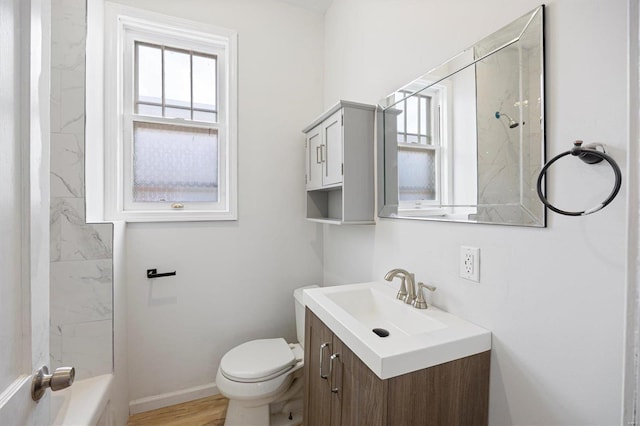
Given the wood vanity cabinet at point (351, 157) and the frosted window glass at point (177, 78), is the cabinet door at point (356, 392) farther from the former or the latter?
the frosted window glass at point (177, 78)

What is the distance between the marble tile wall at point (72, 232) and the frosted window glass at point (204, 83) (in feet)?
2.20

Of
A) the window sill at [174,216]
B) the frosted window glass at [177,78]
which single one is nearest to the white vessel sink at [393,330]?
the window sill at [174,216]

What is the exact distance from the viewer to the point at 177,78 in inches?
78.1

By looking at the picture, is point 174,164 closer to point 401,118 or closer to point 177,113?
point 177,113

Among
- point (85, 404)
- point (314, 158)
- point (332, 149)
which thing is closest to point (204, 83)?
point (314, 158)

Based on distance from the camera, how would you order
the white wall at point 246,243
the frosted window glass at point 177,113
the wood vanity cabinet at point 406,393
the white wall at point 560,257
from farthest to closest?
1. the frosted window glass at point 177,113
2. the white wall at point 246,243
3. the wood vanity cabinet at point 406,393
4. the white wall at point 560,257

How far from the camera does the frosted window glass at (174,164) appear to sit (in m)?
1.87

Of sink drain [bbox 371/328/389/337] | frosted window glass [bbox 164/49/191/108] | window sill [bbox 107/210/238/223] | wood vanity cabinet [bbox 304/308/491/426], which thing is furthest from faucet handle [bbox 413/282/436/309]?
frosted window glass [bbox 164/49/191/108]

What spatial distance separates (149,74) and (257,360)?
1.95 metres

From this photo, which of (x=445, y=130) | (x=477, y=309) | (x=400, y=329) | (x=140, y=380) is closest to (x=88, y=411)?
(x=140, y=380)

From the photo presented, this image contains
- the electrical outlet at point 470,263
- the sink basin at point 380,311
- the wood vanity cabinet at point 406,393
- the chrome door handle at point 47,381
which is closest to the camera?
the chrome door handle at point 47,381

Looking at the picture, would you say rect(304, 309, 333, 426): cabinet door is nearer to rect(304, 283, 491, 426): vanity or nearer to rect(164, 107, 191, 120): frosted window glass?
rect(304, 283, 491, 426): vanity

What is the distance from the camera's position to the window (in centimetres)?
121

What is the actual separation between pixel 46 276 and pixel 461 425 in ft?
3.96
